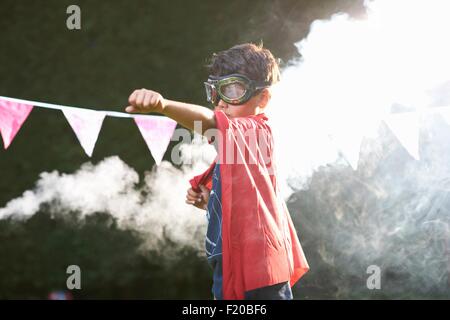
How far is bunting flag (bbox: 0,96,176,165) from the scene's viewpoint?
258 centimetres

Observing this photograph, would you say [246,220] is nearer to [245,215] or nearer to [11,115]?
[245,215]

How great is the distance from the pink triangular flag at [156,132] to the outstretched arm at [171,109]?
45.9 inches

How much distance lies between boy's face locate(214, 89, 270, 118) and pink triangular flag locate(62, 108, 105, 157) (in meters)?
0.92

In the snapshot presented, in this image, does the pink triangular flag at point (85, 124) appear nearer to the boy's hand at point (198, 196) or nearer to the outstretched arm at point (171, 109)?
the boy's hand at point (198, 196)

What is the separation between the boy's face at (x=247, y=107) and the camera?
195cm

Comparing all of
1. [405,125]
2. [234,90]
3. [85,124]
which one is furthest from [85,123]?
[405,125]

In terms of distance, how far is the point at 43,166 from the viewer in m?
3.41

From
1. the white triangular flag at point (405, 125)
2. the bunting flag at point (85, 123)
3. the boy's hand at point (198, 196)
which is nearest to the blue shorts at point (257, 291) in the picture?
the boy's hand at point (198, 196)

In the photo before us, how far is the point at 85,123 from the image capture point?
2.71 m

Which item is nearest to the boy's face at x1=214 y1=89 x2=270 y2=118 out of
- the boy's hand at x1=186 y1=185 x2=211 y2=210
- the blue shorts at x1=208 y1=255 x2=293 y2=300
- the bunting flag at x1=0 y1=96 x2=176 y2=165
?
the boy's hand at x1=186 y1=185 x2=211 y2=210

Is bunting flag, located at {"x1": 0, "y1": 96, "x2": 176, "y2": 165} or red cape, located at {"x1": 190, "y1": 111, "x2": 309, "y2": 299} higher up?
bunting flag, located at {"x1": 0, "y1": 96, "x2": 176, "y2": 165}

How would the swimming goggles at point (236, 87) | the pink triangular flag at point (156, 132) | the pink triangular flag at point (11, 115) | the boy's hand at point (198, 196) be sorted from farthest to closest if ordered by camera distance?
the pink triangular flag at point (156, 132) < the pink triangular flag at point (11, 115) < the boy's hand at point (198, 196) < the swimming goggles at point (236, 87)

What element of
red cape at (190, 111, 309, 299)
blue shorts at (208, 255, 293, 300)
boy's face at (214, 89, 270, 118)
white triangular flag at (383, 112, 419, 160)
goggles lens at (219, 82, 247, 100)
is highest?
white triangular flag at (383, 112, 419, 160)

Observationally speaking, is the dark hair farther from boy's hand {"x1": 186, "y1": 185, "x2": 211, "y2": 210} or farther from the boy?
boy's hand {"x1": 186, "y1": 185, "x2": 211, "y2": 210}
